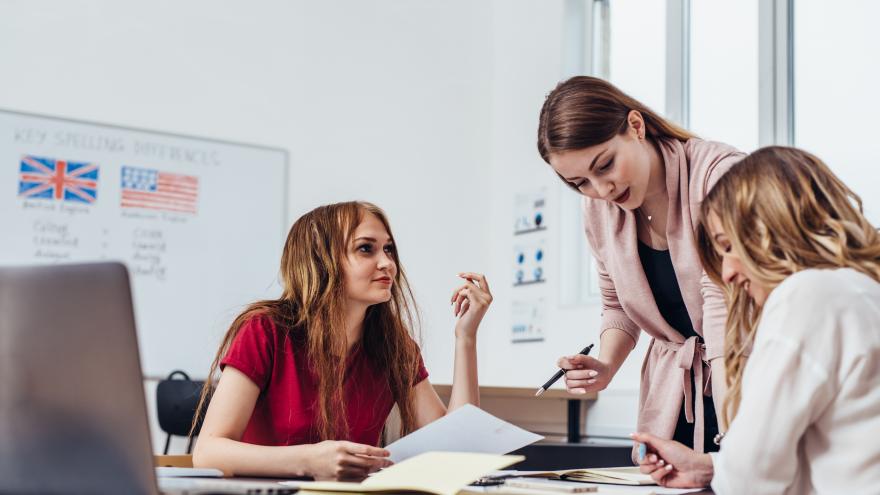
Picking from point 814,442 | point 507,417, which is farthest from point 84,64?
point 814,442

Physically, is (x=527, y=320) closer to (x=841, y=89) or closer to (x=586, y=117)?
(x=841, y=89)

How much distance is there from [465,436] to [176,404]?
2281 mm

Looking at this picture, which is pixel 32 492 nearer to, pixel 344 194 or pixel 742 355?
pixel 742 355

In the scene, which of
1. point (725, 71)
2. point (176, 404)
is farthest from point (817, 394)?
point (176, 404)

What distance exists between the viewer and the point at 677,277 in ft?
5.37

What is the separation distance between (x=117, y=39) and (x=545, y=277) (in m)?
2.06

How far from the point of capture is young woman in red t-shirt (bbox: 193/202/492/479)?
153 centimetres

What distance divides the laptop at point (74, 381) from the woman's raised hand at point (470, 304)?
104cm

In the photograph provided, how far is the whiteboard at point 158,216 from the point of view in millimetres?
3510

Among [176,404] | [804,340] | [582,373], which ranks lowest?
[176,404]

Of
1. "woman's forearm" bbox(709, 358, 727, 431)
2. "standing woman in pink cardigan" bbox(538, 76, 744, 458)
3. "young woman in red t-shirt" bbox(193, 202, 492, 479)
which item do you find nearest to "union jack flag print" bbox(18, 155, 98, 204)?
"young woman in red t-shirt" bbox(193, 202, 492, 479)

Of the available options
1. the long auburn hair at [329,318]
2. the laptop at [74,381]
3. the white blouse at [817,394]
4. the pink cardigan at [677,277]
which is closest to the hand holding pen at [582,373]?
the pink cardigan at [677,277]

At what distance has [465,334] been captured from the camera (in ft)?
5.91

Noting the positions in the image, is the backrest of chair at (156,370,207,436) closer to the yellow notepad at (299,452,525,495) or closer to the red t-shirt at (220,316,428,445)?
the red t-shirt at (220,316,428,445)
